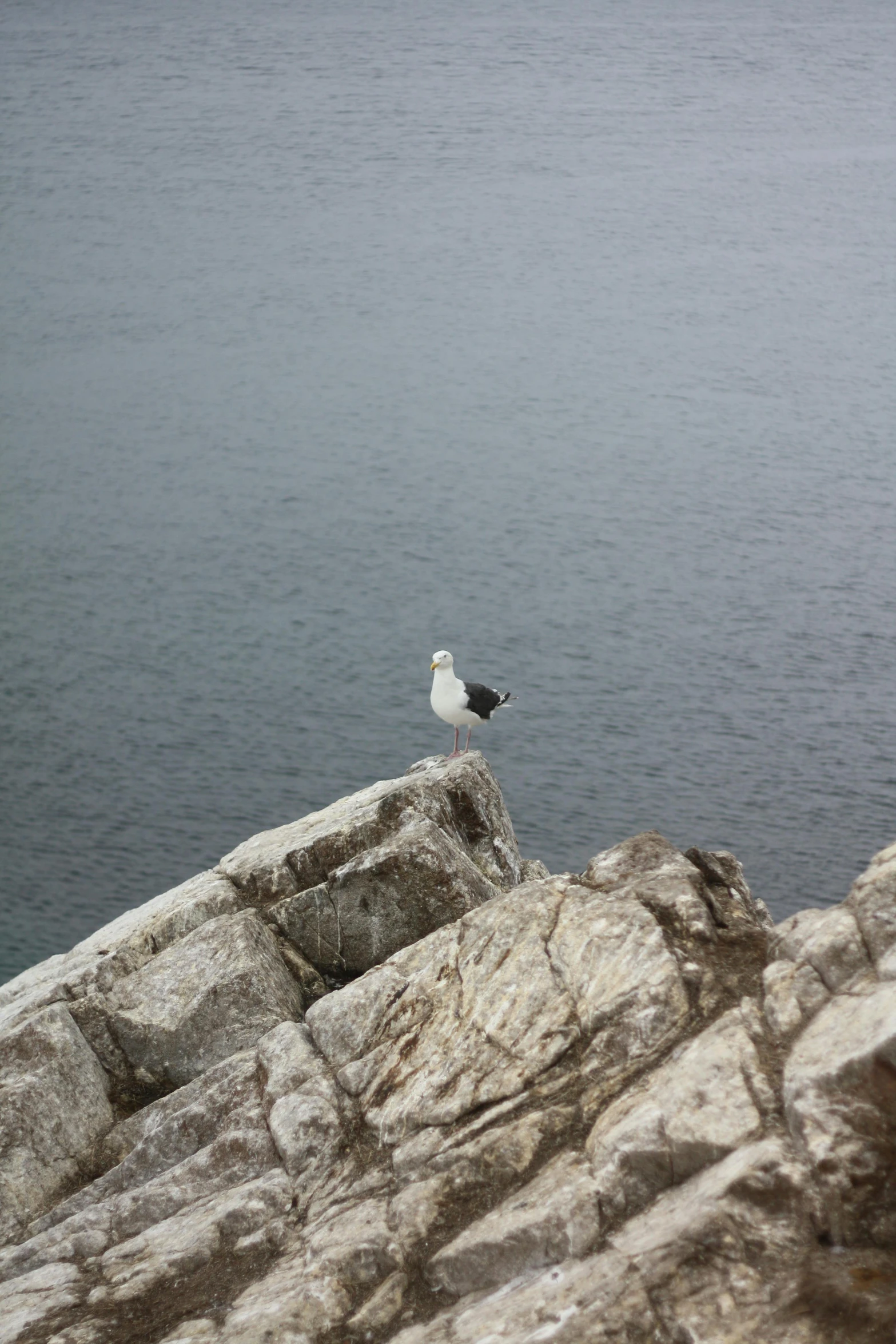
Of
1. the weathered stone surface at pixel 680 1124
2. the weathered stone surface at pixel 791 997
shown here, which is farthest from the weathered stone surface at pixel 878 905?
the weathered stone surface at pixel 680 1124

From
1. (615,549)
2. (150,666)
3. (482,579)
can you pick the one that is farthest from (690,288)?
(150,666)

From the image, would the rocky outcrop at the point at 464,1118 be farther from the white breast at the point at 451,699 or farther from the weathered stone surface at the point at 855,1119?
the white breast at the point at 451,699

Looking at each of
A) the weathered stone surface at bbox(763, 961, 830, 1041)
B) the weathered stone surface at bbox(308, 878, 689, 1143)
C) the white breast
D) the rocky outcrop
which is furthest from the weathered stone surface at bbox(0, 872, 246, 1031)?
the weathered stone surface at bbox(763, 961, 830, 1041)

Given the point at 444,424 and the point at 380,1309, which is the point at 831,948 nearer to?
the point at 380,1309

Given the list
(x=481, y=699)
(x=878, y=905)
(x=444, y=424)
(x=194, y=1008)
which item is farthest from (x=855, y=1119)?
(x=444, y=424)

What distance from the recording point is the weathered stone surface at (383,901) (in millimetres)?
17625

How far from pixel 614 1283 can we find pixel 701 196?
94.6 m

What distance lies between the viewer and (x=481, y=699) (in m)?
23.5

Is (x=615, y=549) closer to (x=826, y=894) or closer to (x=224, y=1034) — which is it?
(x=826, y=894)

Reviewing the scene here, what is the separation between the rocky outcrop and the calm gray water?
27011mm

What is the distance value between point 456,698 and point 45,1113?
10.4m

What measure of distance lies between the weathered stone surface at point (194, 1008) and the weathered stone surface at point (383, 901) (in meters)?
0.74

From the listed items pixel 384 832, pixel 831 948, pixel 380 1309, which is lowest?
pixel 380 1309

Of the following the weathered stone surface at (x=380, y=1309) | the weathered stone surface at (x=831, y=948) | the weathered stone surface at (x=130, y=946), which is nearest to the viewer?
the weathered stone surface at (x=380, y=1309)
